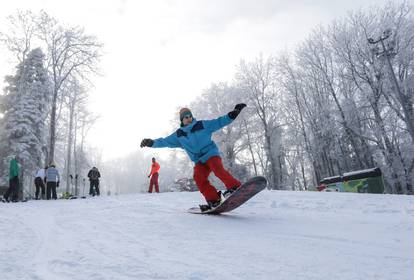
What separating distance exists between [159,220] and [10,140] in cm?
2199

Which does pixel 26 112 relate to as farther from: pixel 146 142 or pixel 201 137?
pixel 201 137

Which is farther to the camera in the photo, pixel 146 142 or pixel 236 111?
pixel 146 142

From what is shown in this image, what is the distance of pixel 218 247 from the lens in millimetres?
2801

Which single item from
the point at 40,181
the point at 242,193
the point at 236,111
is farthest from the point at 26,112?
the point at 242,193

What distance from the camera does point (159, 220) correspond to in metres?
4.43

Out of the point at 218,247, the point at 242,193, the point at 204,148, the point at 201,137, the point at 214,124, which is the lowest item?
the point at 218,247

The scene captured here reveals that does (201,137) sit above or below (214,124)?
below

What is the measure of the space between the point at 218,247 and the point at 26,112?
23.9 meters

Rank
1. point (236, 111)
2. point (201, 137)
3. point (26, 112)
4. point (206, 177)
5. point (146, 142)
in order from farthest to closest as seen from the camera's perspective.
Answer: point (26, 112), point (146, 142), point (206, 177), point (201, 137), point (236, 111)

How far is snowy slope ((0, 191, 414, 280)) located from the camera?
213 centimetres

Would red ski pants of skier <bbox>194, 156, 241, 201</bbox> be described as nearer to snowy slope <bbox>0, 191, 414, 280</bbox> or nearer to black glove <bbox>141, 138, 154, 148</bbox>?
snowy slope <bbox>0, 191, 414, 280</bbox>

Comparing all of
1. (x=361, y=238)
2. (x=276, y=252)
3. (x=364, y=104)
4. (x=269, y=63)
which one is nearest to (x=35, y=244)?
(x=276, y=252)

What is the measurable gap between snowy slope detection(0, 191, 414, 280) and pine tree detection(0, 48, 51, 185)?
20.3m

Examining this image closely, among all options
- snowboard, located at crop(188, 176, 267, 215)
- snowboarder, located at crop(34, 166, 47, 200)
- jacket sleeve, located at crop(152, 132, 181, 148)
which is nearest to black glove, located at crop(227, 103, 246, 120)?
snowboard, located at crop(188, 176, 267, 215)
